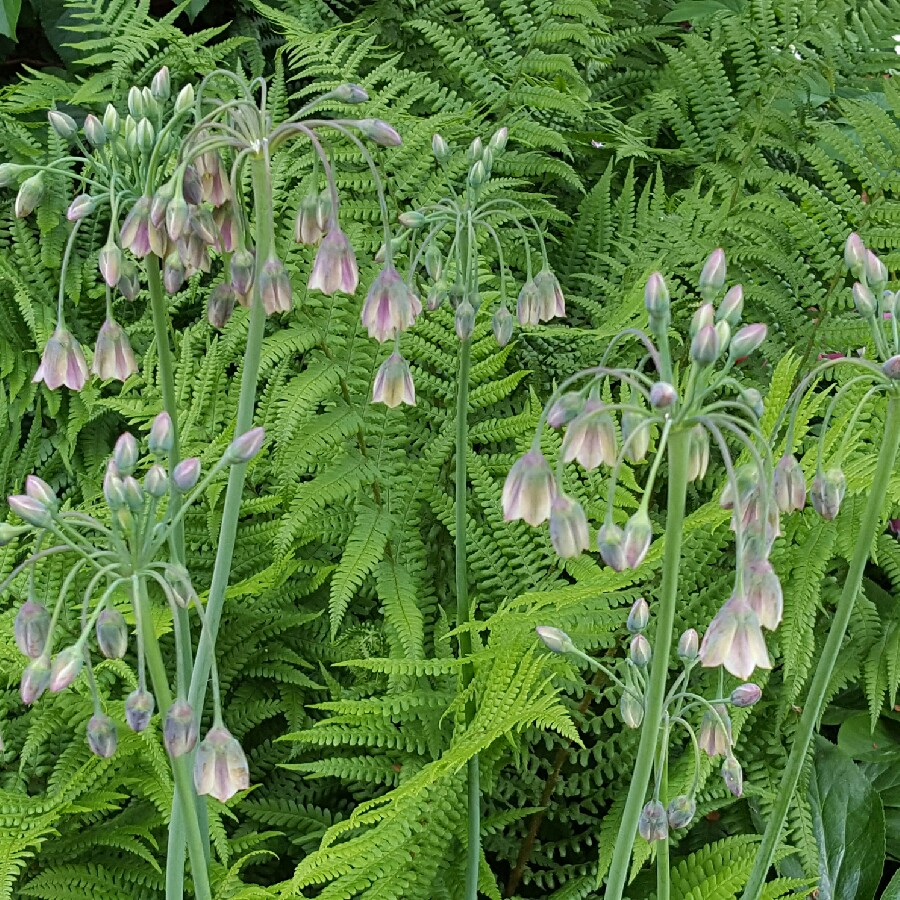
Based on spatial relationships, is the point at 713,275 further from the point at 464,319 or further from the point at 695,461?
the point at 464,319

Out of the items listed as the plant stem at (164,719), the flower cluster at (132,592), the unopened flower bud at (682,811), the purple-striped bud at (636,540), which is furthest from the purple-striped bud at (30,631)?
the unopened flower bud at (682,811)

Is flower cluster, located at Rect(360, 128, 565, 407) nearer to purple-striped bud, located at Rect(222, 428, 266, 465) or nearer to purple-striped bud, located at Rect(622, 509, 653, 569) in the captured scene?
purple-striped bud, located at Rect(222, 428, 266, 465)

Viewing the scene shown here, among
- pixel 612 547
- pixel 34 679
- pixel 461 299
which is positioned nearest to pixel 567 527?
pixel 612 547

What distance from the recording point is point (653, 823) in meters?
1.16

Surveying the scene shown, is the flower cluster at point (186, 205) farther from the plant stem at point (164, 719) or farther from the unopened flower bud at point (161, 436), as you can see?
the plant stem at point (164, 719)

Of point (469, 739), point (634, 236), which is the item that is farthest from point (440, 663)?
point (634, 236)

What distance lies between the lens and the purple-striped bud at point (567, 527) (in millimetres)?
934

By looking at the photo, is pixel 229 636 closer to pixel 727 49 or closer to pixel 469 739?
pixel 469 739

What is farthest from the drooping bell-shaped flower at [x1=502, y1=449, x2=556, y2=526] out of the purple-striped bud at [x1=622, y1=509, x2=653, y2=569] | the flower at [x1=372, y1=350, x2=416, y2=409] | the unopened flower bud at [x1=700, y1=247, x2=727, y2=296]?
the flower at [x1=372, y1=350, x2=416, y2=409]

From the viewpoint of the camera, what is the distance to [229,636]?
2.00 m

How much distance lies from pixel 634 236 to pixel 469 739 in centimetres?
162

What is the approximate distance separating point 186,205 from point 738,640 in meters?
0.70

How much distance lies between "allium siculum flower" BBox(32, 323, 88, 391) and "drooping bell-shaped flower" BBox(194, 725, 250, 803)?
49 centimetres

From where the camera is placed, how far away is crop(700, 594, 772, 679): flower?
861 mm
